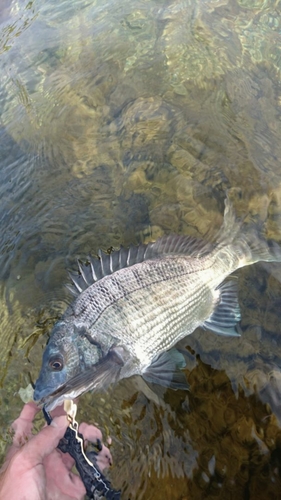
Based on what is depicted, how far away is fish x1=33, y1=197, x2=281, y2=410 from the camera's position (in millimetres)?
3342

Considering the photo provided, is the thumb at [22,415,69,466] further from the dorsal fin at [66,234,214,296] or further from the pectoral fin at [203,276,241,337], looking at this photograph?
the pectoral fin at [203,276,241,337]

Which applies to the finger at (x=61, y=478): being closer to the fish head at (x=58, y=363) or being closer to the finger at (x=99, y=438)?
the finger at (x=99, y=438)

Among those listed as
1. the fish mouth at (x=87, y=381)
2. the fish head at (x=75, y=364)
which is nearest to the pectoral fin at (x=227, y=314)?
the fish head at (x=75, y=364)

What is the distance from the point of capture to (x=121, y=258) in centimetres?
389

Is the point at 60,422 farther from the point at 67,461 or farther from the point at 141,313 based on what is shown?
the point at 141,313

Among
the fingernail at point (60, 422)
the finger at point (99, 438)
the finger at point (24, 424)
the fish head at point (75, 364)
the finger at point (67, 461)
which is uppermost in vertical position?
the fish head at point (75, 364)

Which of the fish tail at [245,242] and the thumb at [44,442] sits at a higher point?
the thumb at [44,442]

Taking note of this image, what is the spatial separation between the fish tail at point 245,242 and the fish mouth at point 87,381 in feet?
5.35

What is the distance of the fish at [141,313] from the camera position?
3342mm

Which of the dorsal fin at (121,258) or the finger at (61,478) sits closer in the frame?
the finger at (61,478)

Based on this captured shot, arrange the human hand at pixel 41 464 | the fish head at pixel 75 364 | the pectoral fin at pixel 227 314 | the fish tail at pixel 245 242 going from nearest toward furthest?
the human hand at pixel 41 464, the fish head at pixel 75 364, the pectoral fin at pixel 227 314, the fish tail at pixel 245 242

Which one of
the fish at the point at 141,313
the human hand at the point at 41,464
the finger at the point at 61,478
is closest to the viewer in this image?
the human hand at the point at 41,464

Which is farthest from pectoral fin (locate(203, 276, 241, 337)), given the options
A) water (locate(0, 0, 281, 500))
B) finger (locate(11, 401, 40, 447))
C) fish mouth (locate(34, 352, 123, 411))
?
finger (locate(11, 401, 40, 447))

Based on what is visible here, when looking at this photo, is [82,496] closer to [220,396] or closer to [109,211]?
[220,396]
